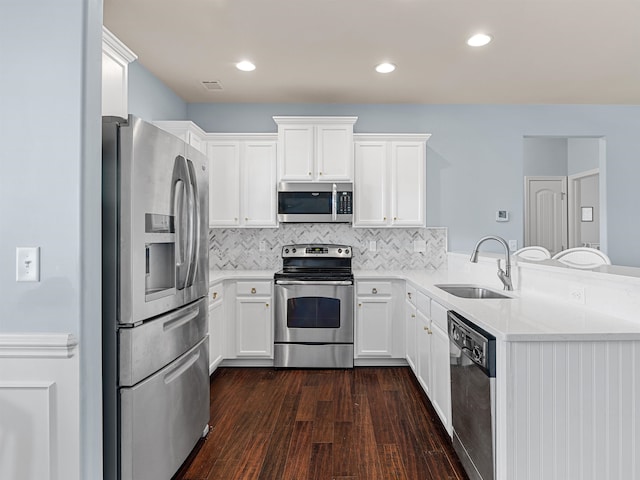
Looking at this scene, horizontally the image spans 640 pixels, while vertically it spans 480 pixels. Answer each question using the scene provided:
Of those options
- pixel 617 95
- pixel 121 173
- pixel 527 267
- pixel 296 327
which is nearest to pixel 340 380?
pixel 296 327

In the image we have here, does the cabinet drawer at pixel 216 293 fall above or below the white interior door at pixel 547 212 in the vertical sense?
below

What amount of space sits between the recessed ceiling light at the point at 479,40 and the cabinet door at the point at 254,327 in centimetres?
274

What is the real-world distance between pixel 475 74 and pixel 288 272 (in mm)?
2563

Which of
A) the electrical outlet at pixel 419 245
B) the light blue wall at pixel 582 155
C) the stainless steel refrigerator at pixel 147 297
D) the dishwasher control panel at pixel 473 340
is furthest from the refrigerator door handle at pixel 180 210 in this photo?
the light blue wall at pixel 582 155

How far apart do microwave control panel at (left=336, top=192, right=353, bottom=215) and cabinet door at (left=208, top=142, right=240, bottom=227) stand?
41.8 inches

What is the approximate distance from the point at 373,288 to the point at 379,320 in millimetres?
310

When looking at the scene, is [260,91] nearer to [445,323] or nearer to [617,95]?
[445,323]

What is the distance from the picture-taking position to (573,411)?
5.16 ft

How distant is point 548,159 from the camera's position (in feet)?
20.7

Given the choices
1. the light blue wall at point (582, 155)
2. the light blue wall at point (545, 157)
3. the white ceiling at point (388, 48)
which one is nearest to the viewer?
the white ceiling at point (388, 48)

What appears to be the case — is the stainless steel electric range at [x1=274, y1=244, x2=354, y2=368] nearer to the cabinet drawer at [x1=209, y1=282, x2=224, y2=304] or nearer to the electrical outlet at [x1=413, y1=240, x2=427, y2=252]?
the cabinet drawer at [x1=209, y1=282, x2=224, y2=304]

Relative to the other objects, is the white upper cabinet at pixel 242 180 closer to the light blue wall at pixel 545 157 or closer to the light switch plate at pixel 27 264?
the light switch plate at pixel 27 264

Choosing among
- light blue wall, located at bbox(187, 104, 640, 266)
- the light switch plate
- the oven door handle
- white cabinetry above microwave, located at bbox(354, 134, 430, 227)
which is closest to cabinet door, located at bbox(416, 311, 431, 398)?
the oven door handle

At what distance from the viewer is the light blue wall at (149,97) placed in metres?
3.24
